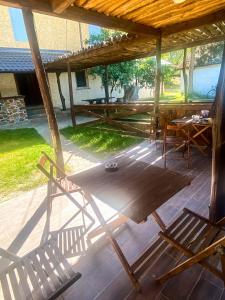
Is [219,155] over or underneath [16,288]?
over

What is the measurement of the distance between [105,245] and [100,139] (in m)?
4.86

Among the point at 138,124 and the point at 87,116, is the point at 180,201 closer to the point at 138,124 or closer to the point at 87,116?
the point at 138,124

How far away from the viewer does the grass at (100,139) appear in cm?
594

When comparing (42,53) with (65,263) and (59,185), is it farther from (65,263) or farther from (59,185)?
(65,263)

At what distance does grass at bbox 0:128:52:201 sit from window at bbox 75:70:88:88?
7036 mm

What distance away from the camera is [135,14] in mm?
3570

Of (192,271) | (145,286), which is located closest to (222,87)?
(192,271)

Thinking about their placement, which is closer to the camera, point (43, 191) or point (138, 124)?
point (43, 191)

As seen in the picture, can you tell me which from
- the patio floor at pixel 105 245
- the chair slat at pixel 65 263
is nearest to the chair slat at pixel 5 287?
the chair slat at pixel 65 263

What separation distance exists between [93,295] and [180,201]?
1.89 metres

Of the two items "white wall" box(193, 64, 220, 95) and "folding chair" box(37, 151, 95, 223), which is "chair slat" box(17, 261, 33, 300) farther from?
"white wall" box(193, 64, 220, 95)

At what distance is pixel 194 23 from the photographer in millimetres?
4062

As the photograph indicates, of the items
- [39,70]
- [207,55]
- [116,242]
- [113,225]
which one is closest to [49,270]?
[116,242]

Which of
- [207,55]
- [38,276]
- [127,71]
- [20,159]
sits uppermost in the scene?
[207,55]
